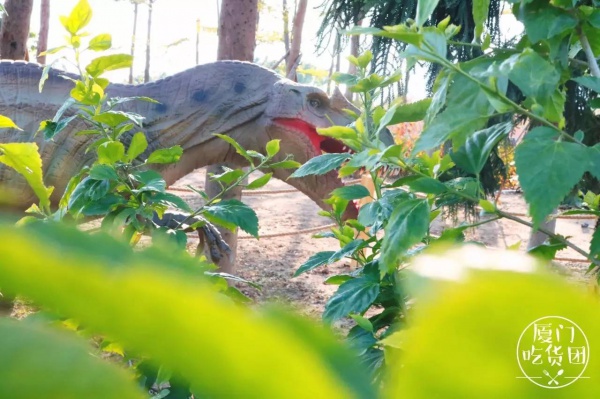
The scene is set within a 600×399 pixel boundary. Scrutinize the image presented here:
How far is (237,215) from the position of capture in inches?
41.1

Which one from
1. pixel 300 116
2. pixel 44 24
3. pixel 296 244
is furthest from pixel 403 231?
pixel 44 24

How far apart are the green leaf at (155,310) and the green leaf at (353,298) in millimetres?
675

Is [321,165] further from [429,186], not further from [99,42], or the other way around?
[99,42]

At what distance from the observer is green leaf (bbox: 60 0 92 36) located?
1.09 metres

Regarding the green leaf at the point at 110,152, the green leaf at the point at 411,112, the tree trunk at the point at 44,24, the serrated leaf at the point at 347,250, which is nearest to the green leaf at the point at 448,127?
the green leaf at the point at 411,112

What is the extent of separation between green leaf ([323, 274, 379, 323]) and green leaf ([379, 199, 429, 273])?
166 millimetres

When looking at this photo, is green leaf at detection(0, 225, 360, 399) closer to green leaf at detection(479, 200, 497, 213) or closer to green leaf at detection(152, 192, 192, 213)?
green leaf at detection(479, 200, 497, 213)

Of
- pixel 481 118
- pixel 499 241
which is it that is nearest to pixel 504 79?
pixel 481 118

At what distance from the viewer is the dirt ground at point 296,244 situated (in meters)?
4.55

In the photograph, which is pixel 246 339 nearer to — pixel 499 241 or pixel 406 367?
pixel 406 367

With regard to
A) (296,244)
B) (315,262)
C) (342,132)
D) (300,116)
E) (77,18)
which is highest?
(77,18)

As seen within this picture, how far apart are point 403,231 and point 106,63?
2.21ft

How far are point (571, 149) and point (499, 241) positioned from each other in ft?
20.2

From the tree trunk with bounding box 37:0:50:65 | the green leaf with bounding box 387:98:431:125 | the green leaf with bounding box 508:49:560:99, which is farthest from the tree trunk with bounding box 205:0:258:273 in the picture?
the tree trunk with bounding box 37:0:50:65
